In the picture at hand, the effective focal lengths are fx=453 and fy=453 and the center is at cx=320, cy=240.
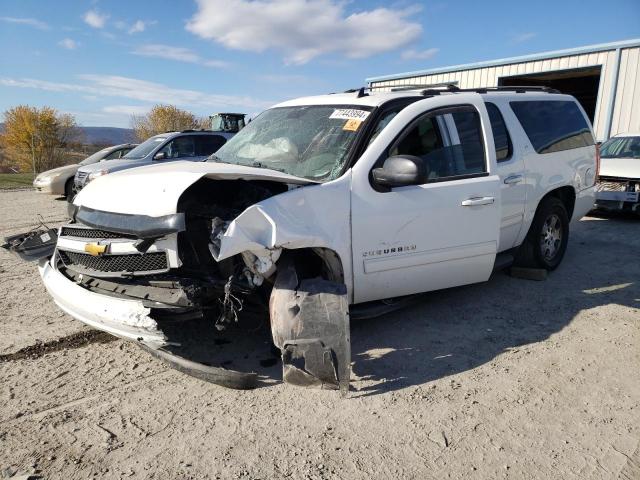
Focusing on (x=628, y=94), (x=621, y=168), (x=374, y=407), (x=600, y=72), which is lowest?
(x=374, y=407)

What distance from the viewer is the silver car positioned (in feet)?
Result: 33.6

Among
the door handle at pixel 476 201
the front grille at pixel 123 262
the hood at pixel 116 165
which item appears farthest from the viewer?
the hood at pixel 116 165

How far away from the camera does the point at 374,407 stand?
9.34 feet

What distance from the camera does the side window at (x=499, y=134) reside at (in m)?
4.38

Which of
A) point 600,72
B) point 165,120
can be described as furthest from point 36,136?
point 600,72

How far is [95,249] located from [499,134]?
373 cm

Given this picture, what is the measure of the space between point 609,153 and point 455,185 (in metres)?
7.91

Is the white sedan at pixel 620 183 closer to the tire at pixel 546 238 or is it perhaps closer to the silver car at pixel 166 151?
the tire at pixel 546 238

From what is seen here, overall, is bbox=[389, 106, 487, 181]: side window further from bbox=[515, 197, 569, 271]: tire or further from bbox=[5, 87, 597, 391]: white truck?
bbox=[515, 197, 569, 271]: tire

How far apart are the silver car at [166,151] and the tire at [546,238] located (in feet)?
24.4

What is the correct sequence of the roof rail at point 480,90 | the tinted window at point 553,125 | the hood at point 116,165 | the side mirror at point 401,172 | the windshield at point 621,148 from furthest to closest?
the hood at point 116,165
the windshield at point 621,148
the tinted window at point 553,125
the roof rail at point 480,90
the side mirror at point 401,172

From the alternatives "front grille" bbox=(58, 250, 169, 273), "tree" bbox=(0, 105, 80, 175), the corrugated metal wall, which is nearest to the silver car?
"front grille" bbox=(58, 250, 169, 273)

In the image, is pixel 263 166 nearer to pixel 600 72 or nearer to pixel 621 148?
pixel 621 148

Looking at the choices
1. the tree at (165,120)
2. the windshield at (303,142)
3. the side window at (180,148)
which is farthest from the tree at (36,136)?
the windshield at (303,142)
